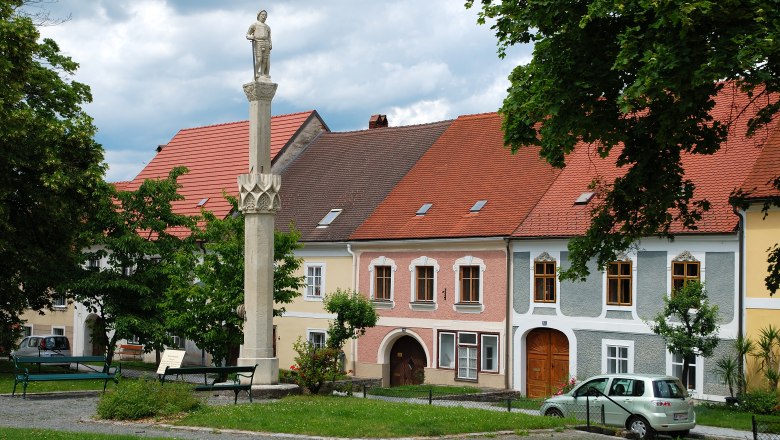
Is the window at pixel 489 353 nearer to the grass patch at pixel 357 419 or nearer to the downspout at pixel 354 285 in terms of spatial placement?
the downspout at pixel 354 285

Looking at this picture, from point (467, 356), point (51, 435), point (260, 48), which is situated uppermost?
point (260, 48)

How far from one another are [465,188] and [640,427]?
59.8 feet

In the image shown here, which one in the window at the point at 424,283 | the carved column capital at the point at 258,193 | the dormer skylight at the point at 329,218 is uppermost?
the dormer skylight at the point at 329,218

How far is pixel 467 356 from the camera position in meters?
37.2

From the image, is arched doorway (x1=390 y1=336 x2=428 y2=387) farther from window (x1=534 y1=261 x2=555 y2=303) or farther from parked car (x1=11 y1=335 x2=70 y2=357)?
parked car (x1=11 y1=335 x2=70 y2=357)

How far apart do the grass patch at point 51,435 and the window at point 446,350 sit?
73.9ft

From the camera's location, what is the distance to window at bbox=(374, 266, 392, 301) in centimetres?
4016

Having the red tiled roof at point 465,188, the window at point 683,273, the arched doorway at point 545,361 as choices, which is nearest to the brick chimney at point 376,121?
the red tiled roof at point 465,188

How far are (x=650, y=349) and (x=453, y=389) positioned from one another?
6.84 meters

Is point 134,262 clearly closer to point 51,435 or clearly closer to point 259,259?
point 259,259

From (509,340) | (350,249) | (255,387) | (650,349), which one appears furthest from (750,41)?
(350,249)

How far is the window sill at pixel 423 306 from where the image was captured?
3847cm

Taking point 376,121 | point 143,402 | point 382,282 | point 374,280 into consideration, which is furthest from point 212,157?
point 143,402

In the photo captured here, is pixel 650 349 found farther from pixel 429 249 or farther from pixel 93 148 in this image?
pixel 93 148
